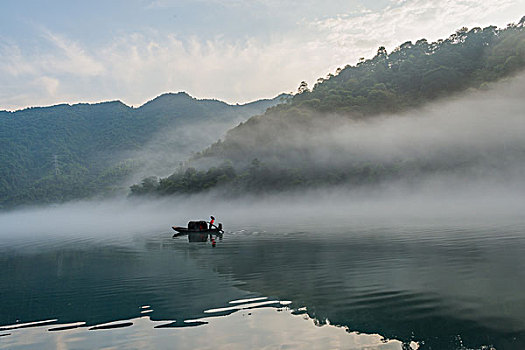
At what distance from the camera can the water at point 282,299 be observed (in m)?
12.9

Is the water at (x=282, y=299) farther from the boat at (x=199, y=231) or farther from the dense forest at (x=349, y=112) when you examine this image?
the dense forest at (x=349, y=112)

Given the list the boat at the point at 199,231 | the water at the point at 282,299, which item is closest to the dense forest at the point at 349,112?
the boat at the point at 199,231

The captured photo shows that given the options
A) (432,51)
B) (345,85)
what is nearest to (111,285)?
(345,85)

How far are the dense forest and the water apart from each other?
10536 cm

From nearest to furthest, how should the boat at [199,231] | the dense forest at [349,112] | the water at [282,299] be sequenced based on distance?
the water at [282,299], the boat at [199,231], the dense forest at [349,112]

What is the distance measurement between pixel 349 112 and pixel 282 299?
154 metres

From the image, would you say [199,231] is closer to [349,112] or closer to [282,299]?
[282,299]

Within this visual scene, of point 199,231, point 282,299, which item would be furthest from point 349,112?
point 282,299

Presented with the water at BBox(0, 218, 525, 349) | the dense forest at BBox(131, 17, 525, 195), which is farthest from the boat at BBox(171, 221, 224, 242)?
the dense forest at BBox(131, 17, 525, 195)

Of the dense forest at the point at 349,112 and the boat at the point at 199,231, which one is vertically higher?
the dense forest at the point at 349,112

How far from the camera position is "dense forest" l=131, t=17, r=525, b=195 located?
136 metres

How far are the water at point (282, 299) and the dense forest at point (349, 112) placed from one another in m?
105

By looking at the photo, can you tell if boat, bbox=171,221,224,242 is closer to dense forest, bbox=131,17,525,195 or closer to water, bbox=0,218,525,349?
water, bbox=0,218,525,349

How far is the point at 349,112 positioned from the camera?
166 metres
